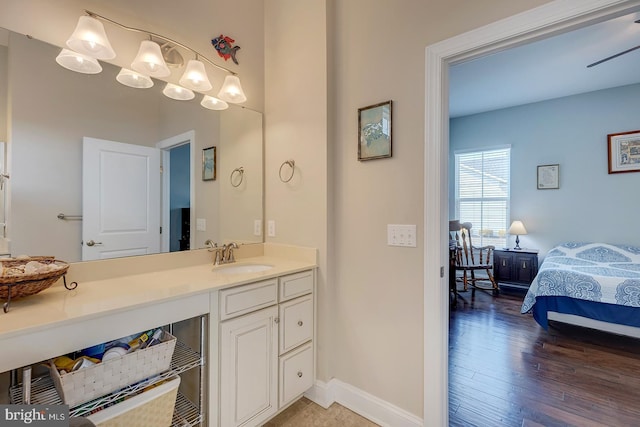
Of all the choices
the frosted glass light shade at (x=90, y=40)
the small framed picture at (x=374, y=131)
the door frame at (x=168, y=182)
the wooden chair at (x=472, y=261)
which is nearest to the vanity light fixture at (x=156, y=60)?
the frosted glass light shade at (x=90, y=40)

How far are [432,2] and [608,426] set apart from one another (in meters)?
2.63

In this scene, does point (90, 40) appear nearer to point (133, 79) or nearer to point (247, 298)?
point (133, 79)

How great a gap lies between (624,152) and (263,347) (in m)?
5.04

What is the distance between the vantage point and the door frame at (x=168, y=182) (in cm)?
170

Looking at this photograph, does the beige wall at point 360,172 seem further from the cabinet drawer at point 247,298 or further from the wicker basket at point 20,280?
the wicker basket at point 20,280

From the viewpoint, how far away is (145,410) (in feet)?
3.66

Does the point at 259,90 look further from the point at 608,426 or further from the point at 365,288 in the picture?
the point at 608,426

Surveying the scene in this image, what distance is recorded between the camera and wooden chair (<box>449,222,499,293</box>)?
14.0ft

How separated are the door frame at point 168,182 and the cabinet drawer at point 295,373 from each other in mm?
921

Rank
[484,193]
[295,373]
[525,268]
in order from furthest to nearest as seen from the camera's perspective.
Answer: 1. [484,193]
2. [525,268]
3. [295,373]

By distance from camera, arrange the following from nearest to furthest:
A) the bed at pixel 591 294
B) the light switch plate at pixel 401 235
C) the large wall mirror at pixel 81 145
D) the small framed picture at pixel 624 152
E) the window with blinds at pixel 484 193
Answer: the large wall mirror at pixel 81 145 → the light switch plate at pixel 401 235 → the bed at pixel 591 294 → the small framed picture at pixel 624 152 → the window with blinds at pixel 484 193

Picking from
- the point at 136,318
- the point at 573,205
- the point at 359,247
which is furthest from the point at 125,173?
the point at 573,205

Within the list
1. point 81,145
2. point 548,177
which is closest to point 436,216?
point 81,145

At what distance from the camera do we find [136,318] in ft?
3.56
